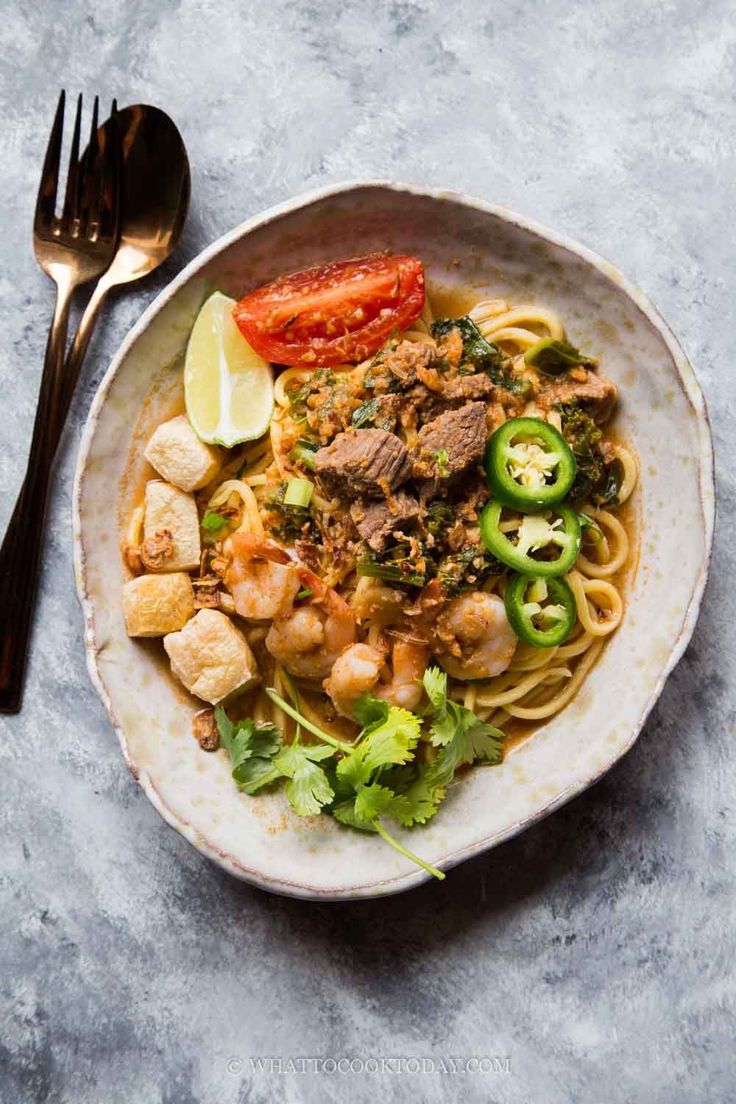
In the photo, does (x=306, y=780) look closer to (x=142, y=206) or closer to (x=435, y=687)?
(x=435, y=687)

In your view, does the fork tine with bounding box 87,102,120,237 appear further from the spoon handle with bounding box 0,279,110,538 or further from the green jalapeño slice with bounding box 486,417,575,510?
the green jalapeño slice with bounding box 486,417,575,510

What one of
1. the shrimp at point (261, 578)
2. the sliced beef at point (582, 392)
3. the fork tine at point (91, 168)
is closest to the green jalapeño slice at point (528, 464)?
the sliced beef at point (582, 392)

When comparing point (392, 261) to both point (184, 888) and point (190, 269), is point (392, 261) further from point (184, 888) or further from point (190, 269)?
point (184, 888)

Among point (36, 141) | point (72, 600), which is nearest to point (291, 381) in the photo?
point (72, 600)

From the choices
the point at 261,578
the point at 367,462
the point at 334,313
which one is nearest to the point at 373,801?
the point at 261,578

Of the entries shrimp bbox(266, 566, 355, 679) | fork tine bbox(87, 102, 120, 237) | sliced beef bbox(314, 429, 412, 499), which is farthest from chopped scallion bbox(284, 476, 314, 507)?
fork tine bbox(87, 102, 120, 237)

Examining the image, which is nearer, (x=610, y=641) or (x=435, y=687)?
(x=435, y=687)
